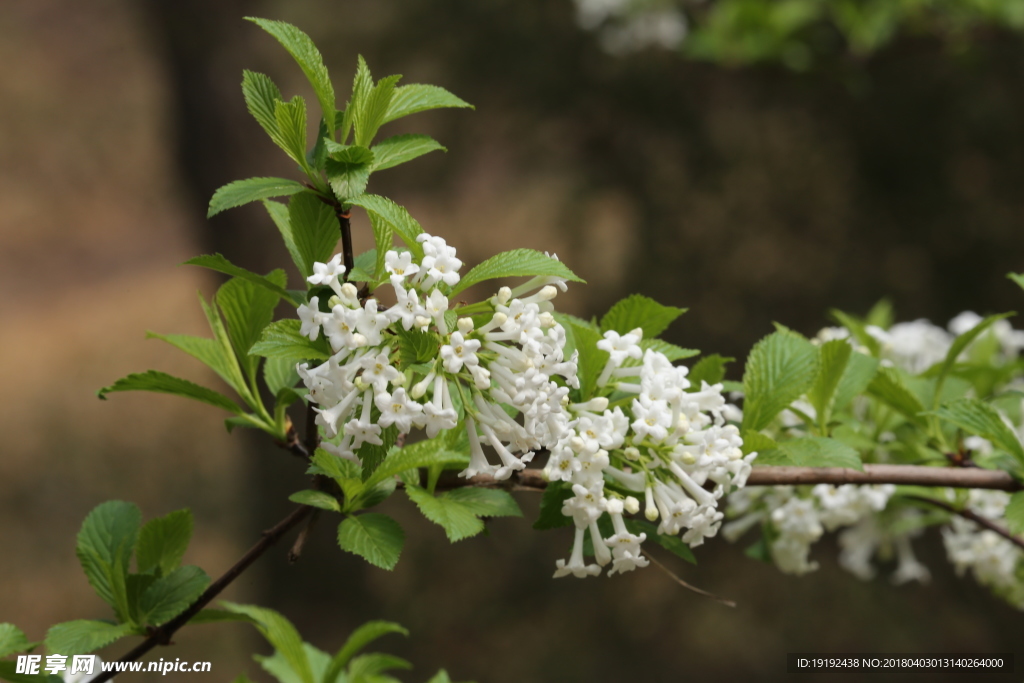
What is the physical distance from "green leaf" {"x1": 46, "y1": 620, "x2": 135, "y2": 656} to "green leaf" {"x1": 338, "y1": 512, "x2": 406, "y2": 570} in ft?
0.81

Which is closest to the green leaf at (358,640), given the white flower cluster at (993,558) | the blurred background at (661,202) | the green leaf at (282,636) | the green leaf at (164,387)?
the green leaf at (282,636)

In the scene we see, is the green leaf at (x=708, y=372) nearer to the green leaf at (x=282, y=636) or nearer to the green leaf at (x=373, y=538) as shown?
the green leaf at (x=373, y=538)

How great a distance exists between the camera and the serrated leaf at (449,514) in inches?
24.0

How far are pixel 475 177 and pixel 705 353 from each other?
1.17 metres

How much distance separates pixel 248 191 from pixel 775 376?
0.59 metres

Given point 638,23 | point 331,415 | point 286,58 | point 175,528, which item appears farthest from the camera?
point 286,58

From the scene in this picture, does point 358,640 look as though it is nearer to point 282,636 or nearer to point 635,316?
point 282,636

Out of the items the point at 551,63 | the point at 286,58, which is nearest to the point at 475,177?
the point at 551,63

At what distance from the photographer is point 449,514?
645 millimetres

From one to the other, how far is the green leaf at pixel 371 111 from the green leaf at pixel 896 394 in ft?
2.21

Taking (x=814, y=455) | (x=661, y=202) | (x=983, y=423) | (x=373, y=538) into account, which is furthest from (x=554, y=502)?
(x=661, y=202)

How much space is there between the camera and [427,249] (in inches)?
22.0

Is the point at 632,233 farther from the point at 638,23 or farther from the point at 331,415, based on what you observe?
the point at 331,415

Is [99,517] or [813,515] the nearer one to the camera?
[99,517]
